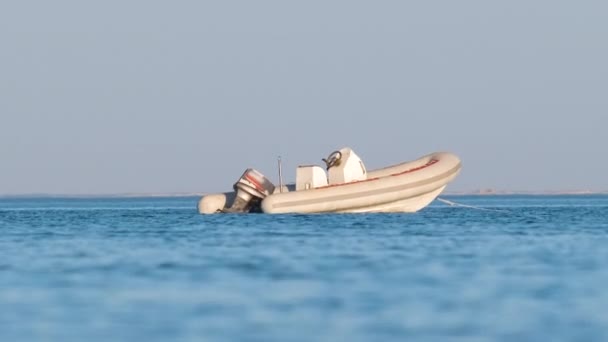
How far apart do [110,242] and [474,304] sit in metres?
19.3

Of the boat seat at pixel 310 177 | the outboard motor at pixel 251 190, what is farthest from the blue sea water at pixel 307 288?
the outboard motor at pixel 251 190

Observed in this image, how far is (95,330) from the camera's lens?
58.7 ft

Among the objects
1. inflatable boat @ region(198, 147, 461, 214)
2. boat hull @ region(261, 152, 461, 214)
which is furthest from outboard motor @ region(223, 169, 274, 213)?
boat hull @ region(261, 152, 461, 214)

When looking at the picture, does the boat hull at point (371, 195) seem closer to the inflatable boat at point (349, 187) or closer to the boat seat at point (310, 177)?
the inflatable boat at point (349, 187)

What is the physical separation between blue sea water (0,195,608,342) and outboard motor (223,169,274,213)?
20012 mm

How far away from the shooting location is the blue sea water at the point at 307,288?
17781 millimetres

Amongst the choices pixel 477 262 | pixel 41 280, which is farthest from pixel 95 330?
pixel 477 262

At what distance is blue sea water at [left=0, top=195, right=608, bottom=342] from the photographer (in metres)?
17.8

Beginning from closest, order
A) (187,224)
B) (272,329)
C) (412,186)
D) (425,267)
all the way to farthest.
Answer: (272,329)
(425,267)
(187,224)
(412,186)

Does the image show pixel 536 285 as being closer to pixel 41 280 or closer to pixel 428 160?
pixel 41 280

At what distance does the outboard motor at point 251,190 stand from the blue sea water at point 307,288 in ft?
65.7

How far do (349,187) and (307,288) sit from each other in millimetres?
33124

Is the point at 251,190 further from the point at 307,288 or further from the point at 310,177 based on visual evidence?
the point at 307,288

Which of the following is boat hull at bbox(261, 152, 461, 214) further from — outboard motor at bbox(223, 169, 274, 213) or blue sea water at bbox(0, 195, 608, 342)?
blue sea water at bbox(0, 195, 608, 342)
